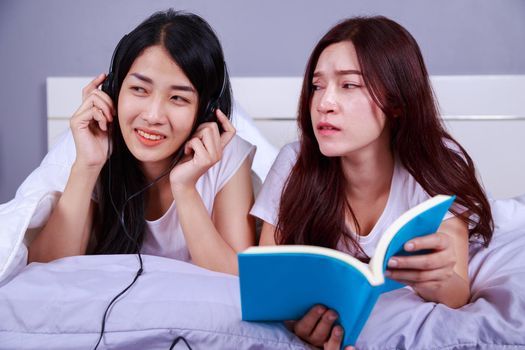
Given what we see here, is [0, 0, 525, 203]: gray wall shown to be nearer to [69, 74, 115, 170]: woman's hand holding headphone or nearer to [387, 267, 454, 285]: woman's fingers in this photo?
[69, 74, 115, 170]: woman's hand holding headphone

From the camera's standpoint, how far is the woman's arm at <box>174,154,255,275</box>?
4.03ft

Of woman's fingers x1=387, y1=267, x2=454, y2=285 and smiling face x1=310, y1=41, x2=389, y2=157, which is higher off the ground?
smiling face x1=310, y1=41, x2=389, y2=157

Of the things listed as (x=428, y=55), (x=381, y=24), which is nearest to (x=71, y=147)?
(x=381, y=24)

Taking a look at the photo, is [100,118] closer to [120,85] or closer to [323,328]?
[120,85]

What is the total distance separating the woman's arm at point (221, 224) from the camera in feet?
4.03

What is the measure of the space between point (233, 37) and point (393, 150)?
1.10 meters

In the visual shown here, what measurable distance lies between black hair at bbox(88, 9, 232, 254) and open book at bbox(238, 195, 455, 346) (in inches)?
20.6

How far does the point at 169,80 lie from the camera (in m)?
1.20

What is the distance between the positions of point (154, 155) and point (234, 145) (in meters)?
0.26

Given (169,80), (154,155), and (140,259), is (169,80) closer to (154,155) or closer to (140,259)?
(154,155)

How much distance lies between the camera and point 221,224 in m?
1.34

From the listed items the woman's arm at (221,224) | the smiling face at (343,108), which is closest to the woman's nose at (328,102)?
the smiling face at (343,108)

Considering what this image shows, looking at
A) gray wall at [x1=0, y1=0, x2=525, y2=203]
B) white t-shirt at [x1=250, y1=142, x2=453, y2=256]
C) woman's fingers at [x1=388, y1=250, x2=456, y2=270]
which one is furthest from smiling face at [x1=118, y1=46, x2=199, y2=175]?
gray wall at [x1=0, y1=0, x2=525, y2=203]

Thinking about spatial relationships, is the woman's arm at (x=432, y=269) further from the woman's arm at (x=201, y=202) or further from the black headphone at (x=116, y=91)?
the black headphone at (x=116, y=91)
